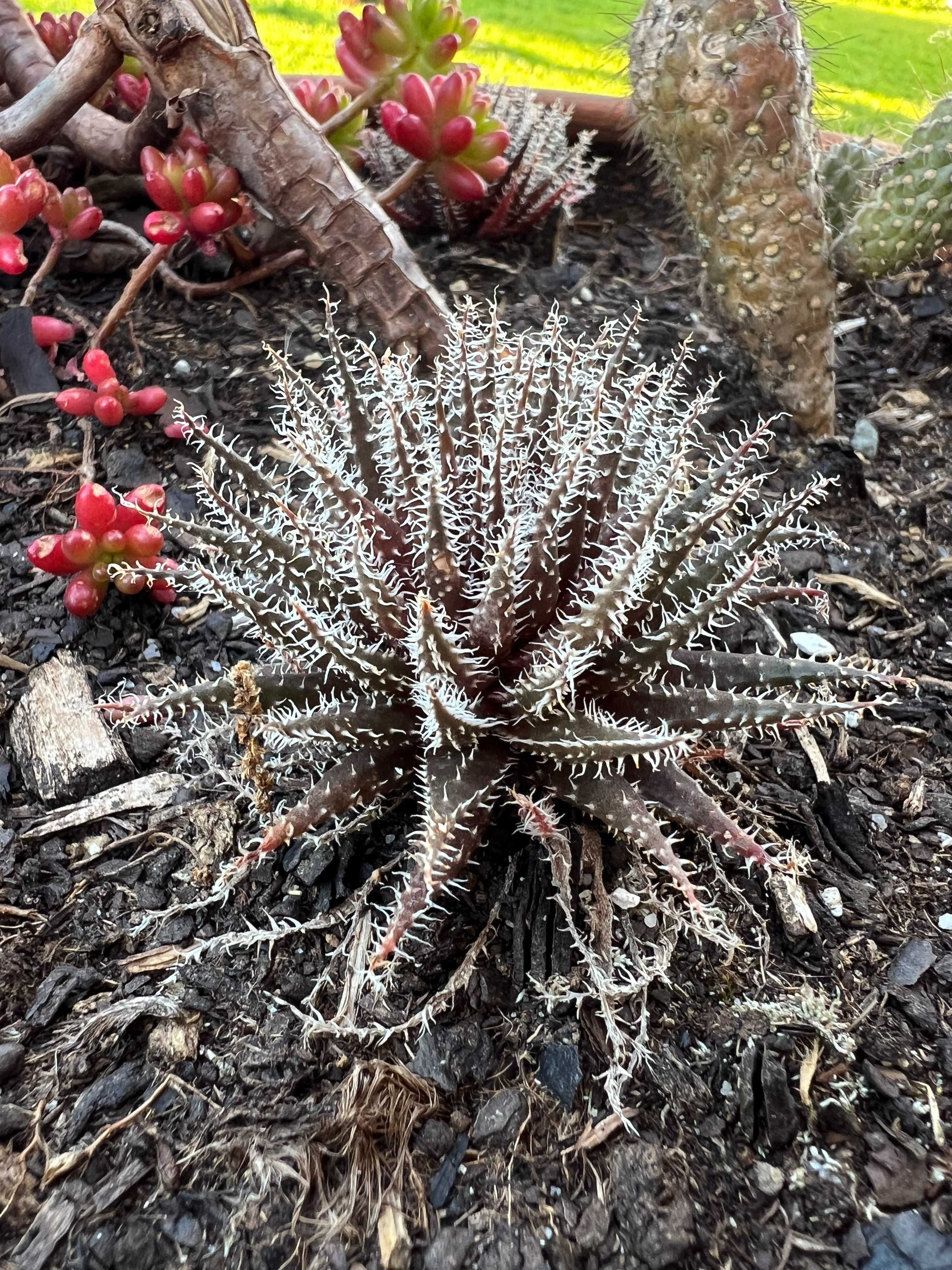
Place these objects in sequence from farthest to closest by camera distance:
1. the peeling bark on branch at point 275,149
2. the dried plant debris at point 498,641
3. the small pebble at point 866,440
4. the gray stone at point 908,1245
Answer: the small pebble at point 866,440 → the peeling bark on branch at point 275,149 → the dried plant debris at point 498,641 → the gray stone at point 908,1245

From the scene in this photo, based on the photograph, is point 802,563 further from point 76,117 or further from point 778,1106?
point 76,117

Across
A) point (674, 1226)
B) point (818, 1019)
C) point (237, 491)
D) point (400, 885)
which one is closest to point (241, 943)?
point (400, 885)

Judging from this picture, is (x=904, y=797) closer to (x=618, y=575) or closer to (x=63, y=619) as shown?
(x=618, y=575)

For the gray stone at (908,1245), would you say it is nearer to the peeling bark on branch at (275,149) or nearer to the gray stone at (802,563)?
the gray stone at (802,563)

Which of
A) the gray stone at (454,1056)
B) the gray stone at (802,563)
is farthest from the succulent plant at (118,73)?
the gray stone at (454,1056)

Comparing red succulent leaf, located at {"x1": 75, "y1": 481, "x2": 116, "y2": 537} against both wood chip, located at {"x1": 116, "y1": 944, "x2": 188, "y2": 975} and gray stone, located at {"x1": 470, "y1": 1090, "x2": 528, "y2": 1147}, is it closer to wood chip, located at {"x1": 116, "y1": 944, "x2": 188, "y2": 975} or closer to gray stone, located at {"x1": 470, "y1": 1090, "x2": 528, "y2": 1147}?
wood chip, located at {"x1": 116, "y1": 944, "x2": 188, "y2": 975}

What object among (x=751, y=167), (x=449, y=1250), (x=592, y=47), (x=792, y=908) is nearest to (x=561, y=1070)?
(x=449, y=1250)
